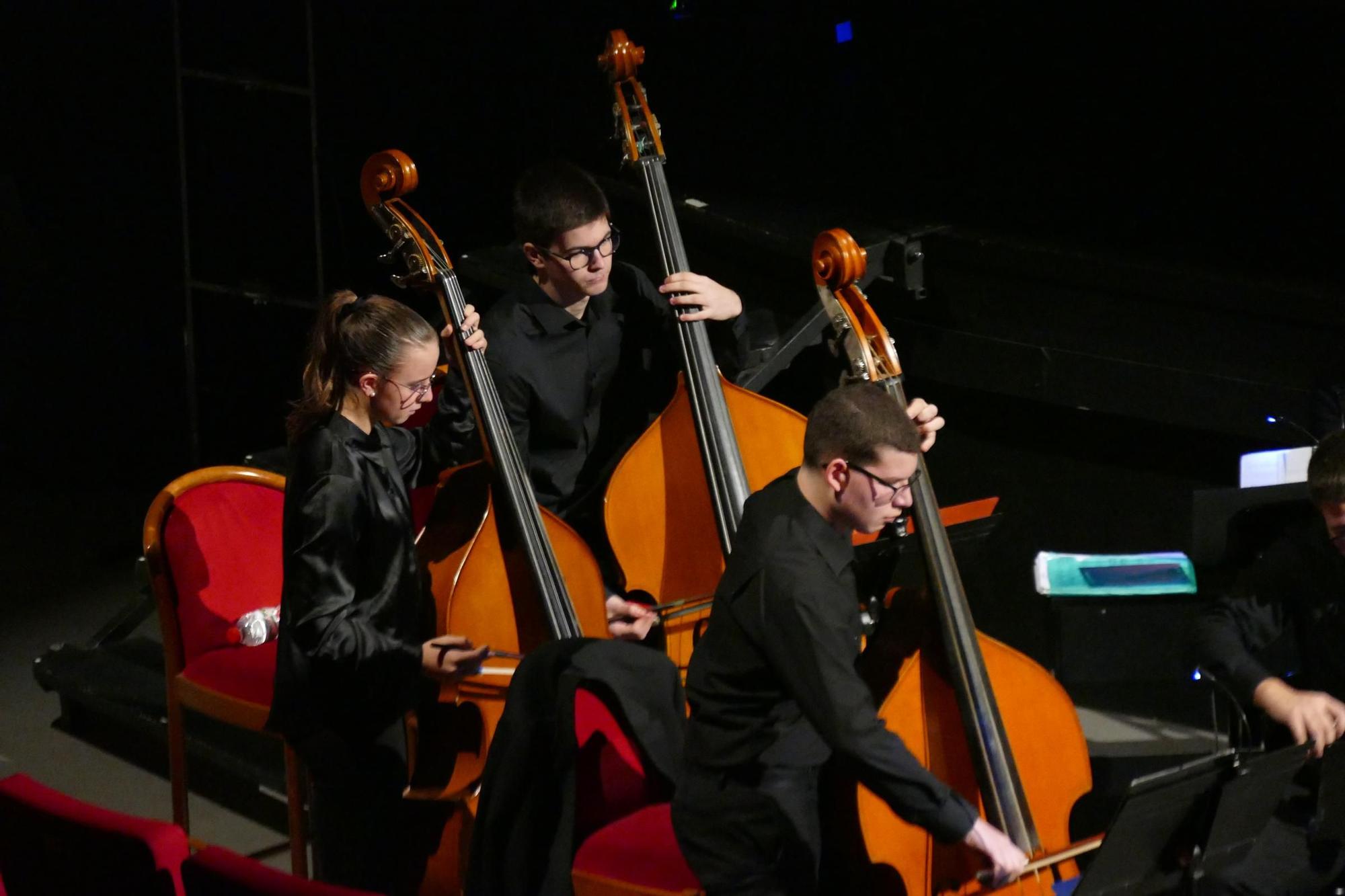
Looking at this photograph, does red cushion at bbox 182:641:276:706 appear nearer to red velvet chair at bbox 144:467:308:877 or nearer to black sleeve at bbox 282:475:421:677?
red velvet chair at bbox 144:467:308:877

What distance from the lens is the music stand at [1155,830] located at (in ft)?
6.06

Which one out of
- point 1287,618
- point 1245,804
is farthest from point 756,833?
point 1287,618

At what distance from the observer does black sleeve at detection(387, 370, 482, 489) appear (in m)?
2.96

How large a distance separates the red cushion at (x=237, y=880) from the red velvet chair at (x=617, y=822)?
1.67 ft

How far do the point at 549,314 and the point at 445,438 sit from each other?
1.23 ft

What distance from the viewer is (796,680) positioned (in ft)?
6.66

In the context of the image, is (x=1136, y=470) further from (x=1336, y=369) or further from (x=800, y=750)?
(x=800, y=750)

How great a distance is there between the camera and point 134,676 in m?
3.92

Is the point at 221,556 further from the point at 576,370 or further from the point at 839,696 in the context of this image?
the point at 839,696

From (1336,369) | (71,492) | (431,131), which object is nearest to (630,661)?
(1336,369)

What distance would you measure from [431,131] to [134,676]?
66.1 inches

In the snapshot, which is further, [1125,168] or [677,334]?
[1125,168]

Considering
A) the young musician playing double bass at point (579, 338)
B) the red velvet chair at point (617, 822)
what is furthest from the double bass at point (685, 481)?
the red velvet chair at point (617, 822)

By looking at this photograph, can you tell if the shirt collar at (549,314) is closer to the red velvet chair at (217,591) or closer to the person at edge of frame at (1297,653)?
the red velvet chair at (217,591)
